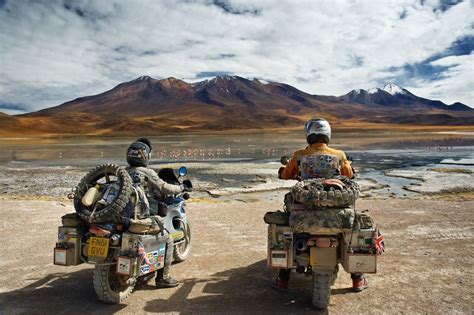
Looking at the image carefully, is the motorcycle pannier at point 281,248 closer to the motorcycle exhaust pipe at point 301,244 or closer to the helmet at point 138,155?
the motorcycle exhaust pipe at point 301,244

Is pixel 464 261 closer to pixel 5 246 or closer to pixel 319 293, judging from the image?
pixel 319 293

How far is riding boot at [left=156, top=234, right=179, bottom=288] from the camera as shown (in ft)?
20.1

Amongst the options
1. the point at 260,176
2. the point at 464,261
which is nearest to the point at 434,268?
the point at 464,261

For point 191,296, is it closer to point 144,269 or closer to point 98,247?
point 144,269

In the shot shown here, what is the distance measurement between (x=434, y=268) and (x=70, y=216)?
226 inches

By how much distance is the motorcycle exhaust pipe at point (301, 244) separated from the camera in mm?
5176

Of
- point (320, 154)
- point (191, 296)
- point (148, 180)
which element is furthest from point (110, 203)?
point (320, 154)

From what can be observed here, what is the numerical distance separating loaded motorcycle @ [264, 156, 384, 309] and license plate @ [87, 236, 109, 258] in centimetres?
206

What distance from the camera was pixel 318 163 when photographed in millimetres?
5809

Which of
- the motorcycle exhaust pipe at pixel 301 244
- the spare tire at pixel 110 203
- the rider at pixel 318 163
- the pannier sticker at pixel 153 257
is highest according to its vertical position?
the rider at pixel 318 163

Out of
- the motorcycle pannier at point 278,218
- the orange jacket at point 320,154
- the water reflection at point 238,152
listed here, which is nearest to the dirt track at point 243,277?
the motorcycle pannier at point 278,218

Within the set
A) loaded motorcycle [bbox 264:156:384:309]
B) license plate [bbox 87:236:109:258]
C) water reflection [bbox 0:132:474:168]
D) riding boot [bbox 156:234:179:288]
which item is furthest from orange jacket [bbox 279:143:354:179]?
water reflection [bbox 0:132:474:168]

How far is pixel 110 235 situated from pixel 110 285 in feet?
2.72

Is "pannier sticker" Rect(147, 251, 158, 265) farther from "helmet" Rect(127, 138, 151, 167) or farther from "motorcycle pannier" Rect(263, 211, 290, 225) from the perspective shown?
"motorcycle pannier" Rect(263, 211, 290, 225)
